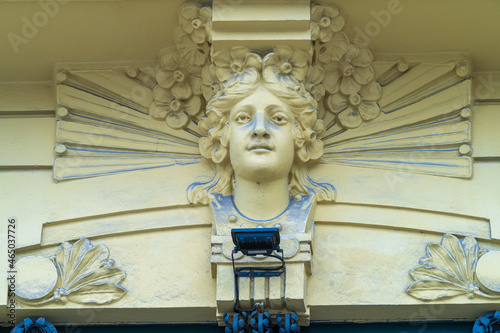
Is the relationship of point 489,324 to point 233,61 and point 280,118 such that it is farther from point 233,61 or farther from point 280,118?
point 233,61

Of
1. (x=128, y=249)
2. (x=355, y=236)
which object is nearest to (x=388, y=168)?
(x=355, y=236)

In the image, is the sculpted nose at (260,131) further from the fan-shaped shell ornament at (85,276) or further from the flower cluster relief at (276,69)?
the fan-shaped shell ornament at (85,276)

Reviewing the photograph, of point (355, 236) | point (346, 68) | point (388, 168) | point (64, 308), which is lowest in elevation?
point (64, 308)

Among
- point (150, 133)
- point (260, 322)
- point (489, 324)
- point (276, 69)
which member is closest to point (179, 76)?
point (150, 133)

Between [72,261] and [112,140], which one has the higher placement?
[112,140]

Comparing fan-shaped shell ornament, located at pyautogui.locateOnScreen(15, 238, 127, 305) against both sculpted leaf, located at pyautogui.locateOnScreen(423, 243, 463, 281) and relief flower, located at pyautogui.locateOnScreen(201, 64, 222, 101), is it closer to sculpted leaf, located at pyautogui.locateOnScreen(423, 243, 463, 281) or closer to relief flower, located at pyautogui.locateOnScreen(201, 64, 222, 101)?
relief flower, located at pyautogui.locateOnScreen(201, 64, 222, 101)

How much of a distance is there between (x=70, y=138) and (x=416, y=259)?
2.14 metres

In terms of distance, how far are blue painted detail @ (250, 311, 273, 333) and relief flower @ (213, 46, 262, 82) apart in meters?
1.35

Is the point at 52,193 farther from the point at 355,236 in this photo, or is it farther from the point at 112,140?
the point at 355,236

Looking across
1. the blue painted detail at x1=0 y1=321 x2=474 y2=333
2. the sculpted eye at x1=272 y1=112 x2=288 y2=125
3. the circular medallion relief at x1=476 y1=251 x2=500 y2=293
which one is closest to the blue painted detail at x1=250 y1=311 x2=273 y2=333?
the blue painted detail at x1=0 y1=321 x2=474 y2=333

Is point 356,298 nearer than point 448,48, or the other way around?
point 356,298

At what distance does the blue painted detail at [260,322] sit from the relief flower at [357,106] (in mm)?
1300

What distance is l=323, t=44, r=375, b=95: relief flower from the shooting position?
6.49 metres

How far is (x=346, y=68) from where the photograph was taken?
6473 mm
